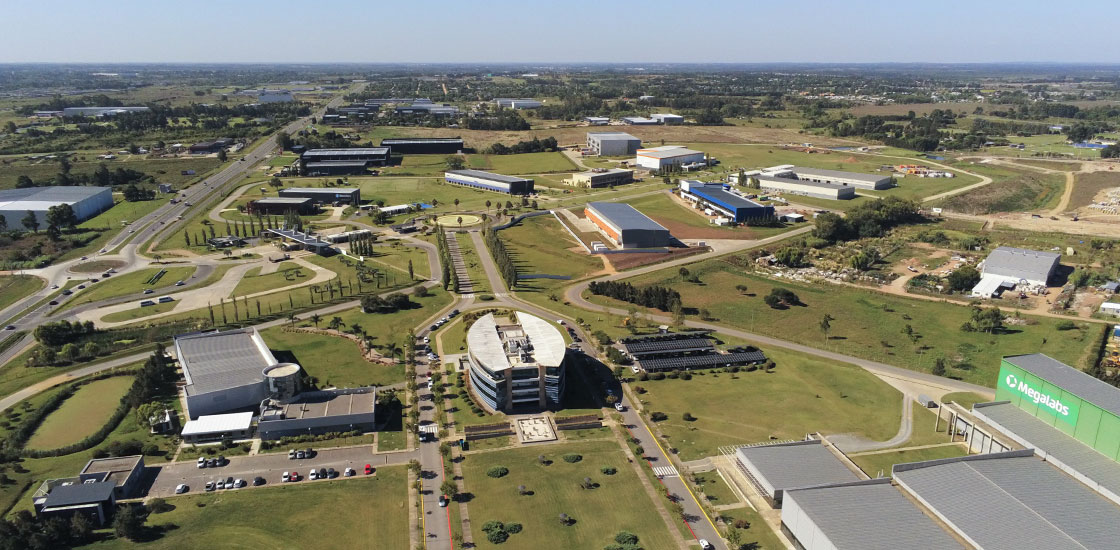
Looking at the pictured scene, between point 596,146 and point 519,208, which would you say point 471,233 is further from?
point 596,146

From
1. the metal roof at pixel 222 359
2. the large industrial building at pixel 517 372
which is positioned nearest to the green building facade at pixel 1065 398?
the large industrial building at pixel 517 372

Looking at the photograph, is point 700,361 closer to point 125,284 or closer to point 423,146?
point 125,284

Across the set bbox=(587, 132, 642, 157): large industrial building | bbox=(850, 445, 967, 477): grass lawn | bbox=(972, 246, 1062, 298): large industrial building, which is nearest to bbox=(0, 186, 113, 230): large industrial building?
bbox=(587, 132, 642, 157): large industrial building

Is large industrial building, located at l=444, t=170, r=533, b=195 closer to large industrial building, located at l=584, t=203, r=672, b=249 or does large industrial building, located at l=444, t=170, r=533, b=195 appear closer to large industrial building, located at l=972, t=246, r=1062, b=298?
large industrial building, located at l=584, t=203, r=672, b=249

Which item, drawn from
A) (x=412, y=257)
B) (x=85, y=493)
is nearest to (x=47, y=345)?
(x=85, y=493)

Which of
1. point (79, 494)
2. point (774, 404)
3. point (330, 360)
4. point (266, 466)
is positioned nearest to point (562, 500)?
point (266, 466)
